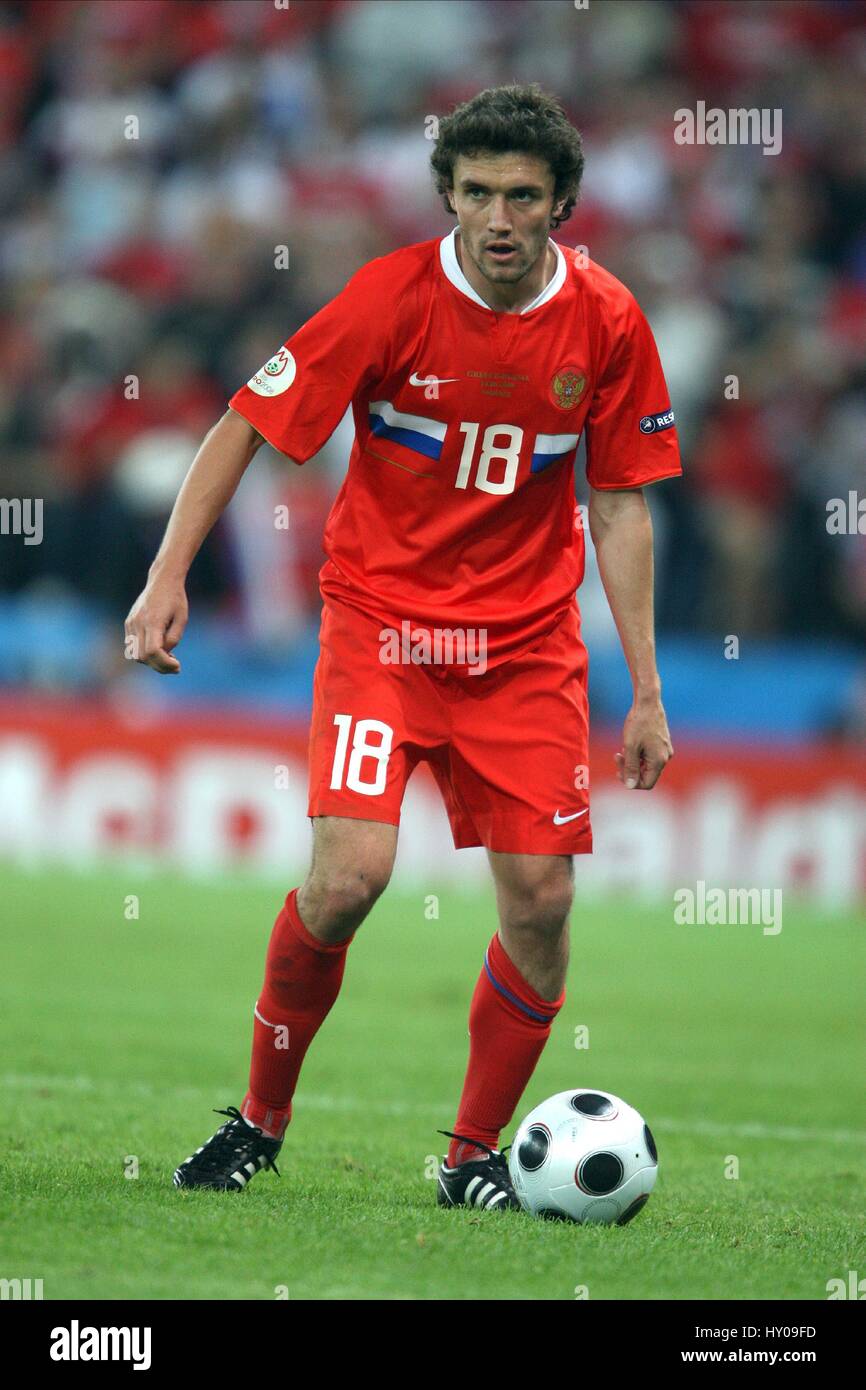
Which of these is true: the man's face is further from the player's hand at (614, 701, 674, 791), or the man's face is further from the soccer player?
the player's hand at (614, 701, 674, 791)

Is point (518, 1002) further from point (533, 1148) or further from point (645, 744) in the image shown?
point (645, 744)

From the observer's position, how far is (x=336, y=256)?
1332 centimetres

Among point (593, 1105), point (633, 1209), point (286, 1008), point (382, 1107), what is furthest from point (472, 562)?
point (382, 1107)

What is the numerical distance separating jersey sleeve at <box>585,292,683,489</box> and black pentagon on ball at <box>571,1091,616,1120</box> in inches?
58.8

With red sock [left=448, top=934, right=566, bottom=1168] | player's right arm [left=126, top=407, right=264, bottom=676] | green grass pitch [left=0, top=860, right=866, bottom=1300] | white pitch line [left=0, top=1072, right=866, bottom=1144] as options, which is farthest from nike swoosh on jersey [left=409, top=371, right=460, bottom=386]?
white pitch line [left=0, top=1072, right=866, bottom=1144]

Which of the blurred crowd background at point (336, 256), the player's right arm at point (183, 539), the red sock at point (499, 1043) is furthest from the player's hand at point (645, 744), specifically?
the blurred crowd background at point (336, 256)

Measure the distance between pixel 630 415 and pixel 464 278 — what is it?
1.76 feet

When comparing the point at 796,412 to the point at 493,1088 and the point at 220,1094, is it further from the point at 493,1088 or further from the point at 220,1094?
the point at 493,1088

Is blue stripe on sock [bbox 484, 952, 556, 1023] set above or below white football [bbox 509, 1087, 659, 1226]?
above

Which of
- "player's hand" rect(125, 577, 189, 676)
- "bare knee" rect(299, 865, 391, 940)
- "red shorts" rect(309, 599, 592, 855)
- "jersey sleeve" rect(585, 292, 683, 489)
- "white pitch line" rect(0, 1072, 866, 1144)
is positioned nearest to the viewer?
"player's hand" rect(125, 577, 189, 676)

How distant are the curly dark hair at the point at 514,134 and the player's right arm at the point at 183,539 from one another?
797 millimetres

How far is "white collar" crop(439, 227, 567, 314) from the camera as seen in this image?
4809 millimetres
